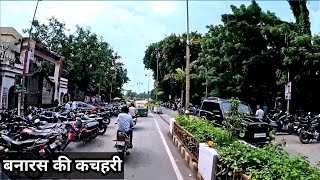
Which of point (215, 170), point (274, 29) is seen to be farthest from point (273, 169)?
point (274, 29)

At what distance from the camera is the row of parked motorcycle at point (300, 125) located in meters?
16.0

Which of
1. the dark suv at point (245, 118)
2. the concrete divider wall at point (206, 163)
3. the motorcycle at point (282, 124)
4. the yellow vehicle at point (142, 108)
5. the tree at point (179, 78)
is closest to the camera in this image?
the concrete divider wall at point (206, 163)

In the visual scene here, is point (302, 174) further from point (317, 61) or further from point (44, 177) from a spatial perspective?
point (317, 61)

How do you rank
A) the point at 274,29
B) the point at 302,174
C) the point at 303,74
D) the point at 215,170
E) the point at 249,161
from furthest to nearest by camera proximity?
the point at 274,29 → the point at 303,74 → the point at 215,170 → the point at 249,161 → the point at 302,174

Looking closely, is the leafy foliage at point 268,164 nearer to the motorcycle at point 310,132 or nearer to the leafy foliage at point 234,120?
the leafy foliage at point 234,120

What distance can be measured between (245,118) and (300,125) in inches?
216

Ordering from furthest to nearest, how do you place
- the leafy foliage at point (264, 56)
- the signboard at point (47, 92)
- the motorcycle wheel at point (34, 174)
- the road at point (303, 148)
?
1. the signboard at point (47, 92)
2. the leafy foliage at point (264, 56)
3. the road at point (303, 148)
4. the motorcycle wheel at point (34, 174)

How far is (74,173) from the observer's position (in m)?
8.31

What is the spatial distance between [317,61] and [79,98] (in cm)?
3758

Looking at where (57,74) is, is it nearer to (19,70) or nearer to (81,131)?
(19,70)

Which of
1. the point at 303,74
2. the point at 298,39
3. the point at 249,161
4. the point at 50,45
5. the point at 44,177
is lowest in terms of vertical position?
the point at 44,177

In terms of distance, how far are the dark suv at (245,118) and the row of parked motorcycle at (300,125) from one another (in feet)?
8.16

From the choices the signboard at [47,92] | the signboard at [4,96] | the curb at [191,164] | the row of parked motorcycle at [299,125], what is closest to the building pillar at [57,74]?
the signboard at [47,92]

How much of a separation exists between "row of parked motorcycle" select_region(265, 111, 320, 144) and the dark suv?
2487mm
